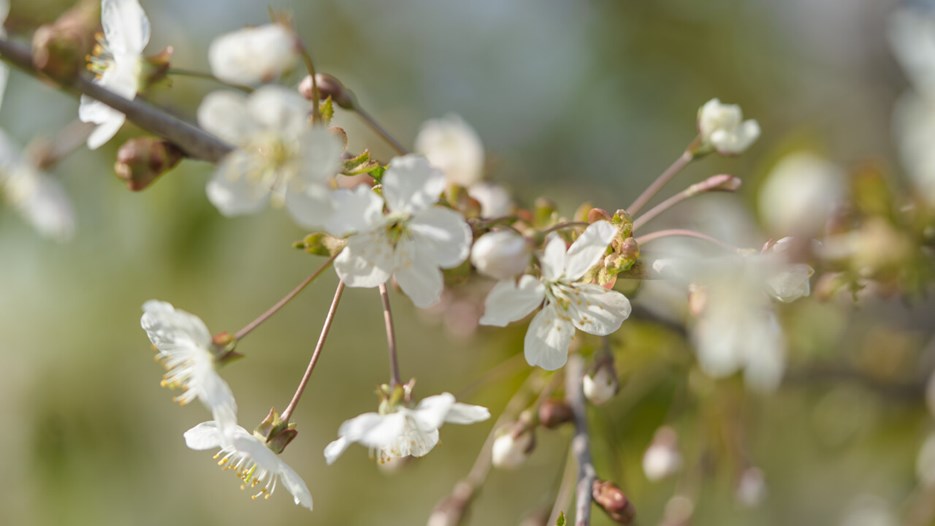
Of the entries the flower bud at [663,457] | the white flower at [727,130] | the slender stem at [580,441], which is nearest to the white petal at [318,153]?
the slender stem at [580,441]

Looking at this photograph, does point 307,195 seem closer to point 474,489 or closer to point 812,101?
point 474,489

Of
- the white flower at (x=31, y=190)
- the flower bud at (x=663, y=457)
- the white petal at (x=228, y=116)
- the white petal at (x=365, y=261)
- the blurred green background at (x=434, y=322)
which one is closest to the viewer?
the white petal at (x=228, y=116)

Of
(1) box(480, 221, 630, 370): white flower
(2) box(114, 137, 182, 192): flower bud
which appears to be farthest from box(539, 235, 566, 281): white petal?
(2) box(114, 137, 182, 192): flower bud

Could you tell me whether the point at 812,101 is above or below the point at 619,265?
above

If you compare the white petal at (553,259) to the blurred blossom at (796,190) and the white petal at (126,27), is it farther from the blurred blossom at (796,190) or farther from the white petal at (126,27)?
the blurred blossom at (796,190)

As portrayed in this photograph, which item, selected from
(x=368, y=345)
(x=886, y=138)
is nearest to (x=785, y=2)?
(x=886, y=138)
